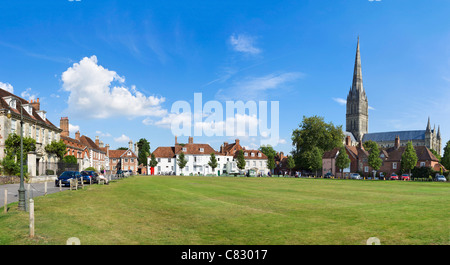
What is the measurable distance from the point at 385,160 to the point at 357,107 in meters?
107

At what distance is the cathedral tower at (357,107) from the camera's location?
18425 cm

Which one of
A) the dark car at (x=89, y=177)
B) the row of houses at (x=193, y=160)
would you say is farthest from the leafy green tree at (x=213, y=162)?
the dark car at (x=89, y=177)

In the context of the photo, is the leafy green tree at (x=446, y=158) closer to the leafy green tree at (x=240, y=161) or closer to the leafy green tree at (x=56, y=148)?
the leafy green tree at (x=240, y=161)

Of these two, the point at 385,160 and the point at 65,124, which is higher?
the point at 65,124

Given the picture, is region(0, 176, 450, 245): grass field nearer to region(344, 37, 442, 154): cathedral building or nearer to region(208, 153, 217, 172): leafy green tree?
region(208, 153, 217, 172): leafy green tree

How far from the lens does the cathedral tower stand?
184250 millimetres

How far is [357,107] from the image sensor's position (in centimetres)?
18525

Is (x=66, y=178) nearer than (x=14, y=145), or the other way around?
(x=66, y=178)

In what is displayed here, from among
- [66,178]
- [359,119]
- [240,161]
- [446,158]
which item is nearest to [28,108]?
[66,178]

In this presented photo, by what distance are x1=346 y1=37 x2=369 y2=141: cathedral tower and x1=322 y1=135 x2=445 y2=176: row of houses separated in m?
94.1

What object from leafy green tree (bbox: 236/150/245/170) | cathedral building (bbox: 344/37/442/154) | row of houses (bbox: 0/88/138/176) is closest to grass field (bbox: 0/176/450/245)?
row of houses (bbox: 0/88/138/176)

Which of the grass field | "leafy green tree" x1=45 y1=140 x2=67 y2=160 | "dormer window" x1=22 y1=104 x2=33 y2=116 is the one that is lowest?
the grass field

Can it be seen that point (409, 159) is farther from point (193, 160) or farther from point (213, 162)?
point (193, 160)
